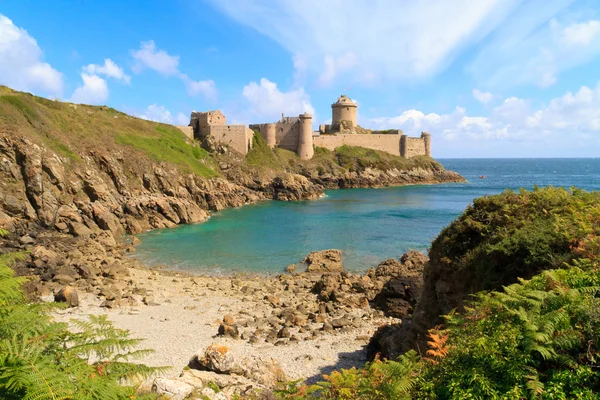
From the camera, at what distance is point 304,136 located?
70.5 metres

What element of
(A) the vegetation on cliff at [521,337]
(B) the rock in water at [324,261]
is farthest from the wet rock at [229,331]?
(B) the rock in water at [324,261]

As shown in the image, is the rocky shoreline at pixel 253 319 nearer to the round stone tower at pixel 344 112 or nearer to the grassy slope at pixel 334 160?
the grassy slope at pixel 334 160

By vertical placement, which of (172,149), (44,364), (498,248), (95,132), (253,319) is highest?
(95,132)

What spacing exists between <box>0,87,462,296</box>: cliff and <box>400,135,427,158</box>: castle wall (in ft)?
101

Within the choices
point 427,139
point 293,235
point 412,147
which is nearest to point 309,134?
point 412,147

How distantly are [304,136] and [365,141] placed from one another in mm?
15323

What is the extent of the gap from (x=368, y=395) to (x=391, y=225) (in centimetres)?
3333

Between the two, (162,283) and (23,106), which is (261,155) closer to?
(23,106)

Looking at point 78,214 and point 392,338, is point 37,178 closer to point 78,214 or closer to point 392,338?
point 78,214

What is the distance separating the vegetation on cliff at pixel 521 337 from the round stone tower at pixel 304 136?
206 ft

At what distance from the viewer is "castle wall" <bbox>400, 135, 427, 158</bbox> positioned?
82.3 meters

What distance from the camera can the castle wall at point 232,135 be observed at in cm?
6169

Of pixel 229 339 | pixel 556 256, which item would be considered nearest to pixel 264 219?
pixel 229 339

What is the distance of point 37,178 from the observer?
101ft
